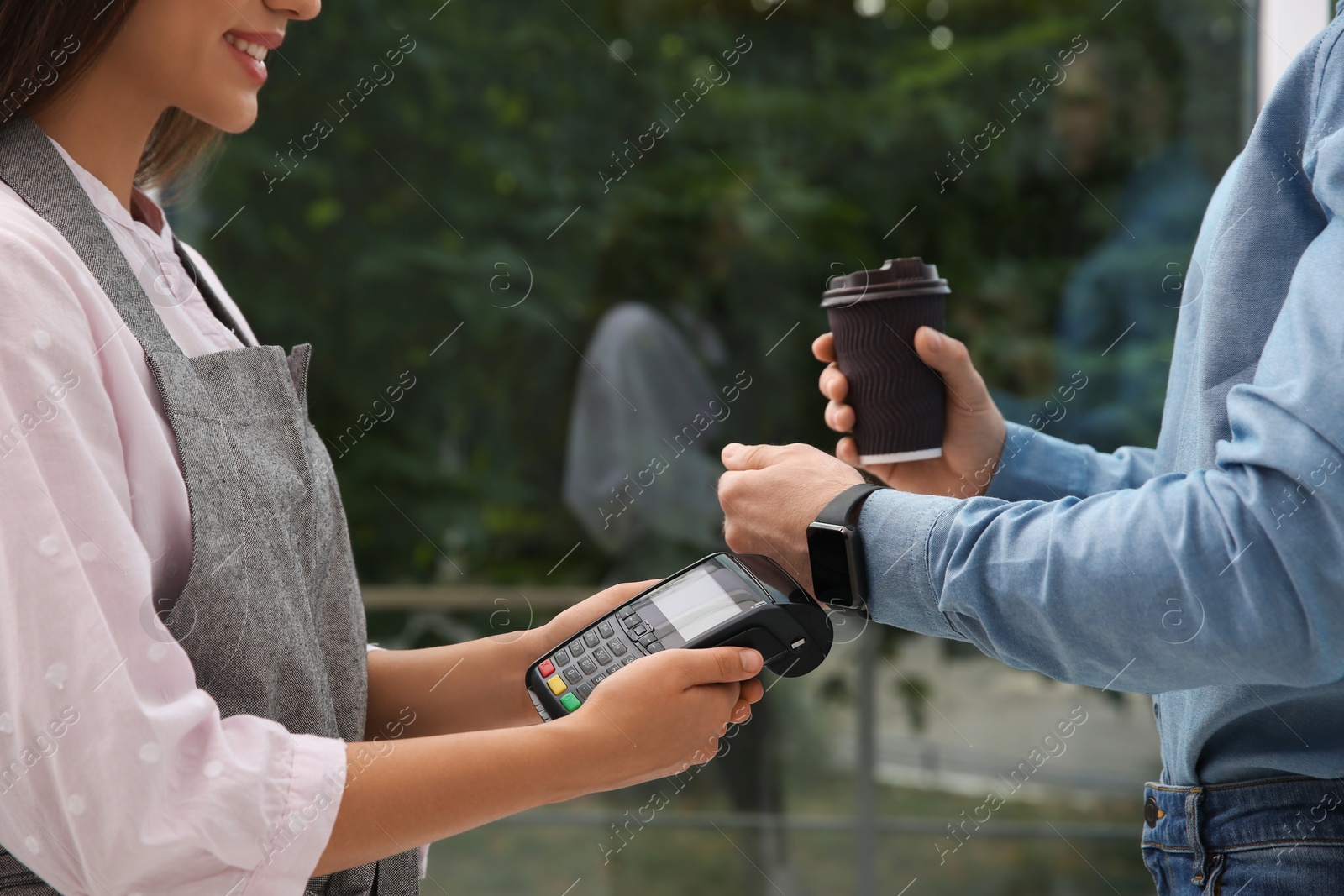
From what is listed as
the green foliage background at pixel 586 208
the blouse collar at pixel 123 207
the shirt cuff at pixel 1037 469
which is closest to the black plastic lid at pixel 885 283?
the shirt cuff at pixel 1037 469

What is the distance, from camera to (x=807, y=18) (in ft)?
7.06

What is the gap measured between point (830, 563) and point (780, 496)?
9 cm

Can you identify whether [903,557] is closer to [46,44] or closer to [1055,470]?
[1055,470]

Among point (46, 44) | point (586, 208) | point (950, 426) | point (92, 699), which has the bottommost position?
point (950, 426)

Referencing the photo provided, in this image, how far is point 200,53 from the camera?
83 centimetres

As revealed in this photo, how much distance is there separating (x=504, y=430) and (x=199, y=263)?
4.01ft

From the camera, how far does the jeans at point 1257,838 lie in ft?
2.50

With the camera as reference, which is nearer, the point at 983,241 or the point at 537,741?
the point at 537,741

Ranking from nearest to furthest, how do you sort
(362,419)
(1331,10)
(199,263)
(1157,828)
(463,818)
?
(463,818) < (1157,828) < (199,263) < (1331,10) < (362,419)

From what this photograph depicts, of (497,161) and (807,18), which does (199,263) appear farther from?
(807,18)

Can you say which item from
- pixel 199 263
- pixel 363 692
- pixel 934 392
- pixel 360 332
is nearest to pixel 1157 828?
pixel 934 392

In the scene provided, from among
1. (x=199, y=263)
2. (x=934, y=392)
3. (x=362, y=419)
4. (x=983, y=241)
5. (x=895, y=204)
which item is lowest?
(x=983, y=241)

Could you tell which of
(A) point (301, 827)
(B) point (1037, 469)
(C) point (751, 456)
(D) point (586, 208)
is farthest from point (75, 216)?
(D) point (586, 208)

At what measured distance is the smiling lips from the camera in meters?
0.86
